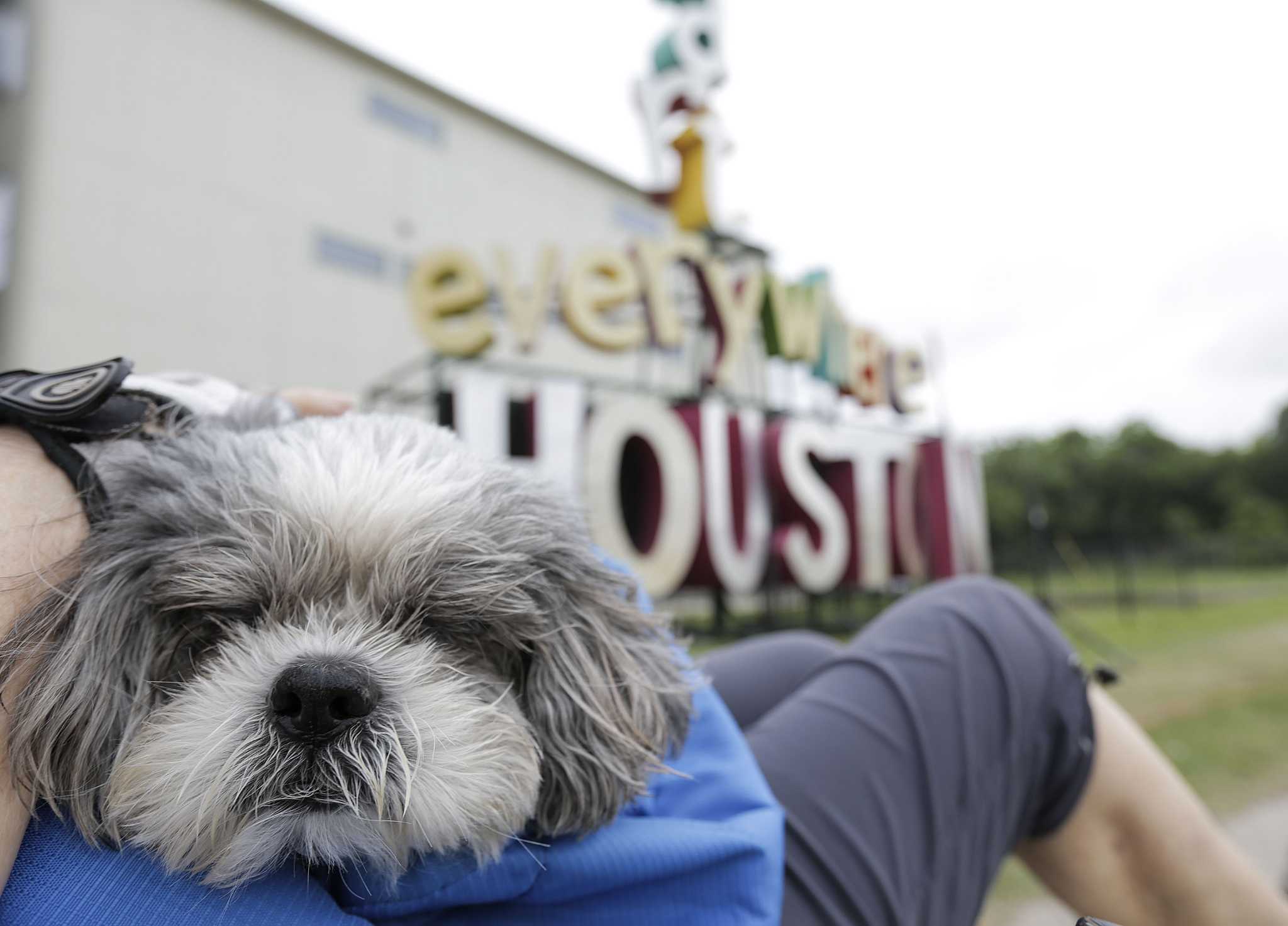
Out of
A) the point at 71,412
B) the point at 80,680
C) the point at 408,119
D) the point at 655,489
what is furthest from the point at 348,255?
the point at 80,680

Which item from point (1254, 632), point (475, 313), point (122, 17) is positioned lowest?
point (1254, 632)

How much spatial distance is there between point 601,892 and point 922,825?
0.52 meters

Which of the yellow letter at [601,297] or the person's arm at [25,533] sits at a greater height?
the yellow letter at [601,297]

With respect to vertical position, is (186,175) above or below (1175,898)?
above

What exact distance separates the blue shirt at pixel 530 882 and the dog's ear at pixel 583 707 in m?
0.05

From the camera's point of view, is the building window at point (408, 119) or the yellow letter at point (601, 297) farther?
the building window at point (408, 119)

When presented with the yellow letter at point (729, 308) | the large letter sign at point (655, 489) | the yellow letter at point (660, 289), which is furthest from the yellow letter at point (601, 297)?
the yellow letter at point (729, 308)

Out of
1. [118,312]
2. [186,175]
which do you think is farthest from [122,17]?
[118,312]

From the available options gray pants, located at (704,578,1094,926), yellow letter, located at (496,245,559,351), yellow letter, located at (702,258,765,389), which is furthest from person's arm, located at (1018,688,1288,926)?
yellow letter, located at (702,258,765,389)

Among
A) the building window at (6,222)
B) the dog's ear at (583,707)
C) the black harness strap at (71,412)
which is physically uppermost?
the building window at (6,222)

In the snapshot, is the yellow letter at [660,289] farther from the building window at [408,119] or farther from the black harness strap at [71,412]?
the black harness strap at [71,412]

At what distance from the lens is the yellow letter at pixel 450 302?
7230 mm

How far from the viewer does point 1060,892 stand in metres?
1.35

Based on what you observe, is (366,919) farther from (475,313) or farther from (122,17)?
(122,17)
